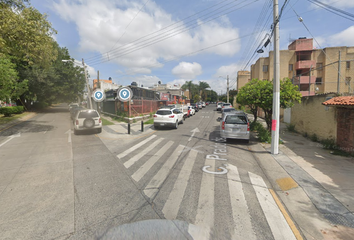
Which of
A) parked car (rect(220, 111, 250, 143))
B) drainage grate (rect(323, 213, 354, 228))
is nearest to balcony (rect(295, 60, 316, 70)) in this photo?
parked car (rect(220, 111, 250, 143))

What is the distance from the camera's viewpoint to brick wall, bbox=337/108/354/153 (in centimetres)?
770

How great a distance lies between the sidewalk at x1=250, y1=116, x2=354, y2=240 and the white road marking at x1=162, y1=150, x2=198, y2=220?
2278 mm

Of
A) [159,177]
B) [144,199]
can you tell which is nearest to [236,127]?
[159,177]

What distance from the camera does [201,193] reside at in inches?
170

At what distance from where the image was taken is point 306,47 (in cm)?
3297

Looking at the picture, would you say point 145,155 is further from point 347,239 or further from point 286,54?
point 286,54

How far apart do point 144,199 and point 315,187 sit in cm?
448

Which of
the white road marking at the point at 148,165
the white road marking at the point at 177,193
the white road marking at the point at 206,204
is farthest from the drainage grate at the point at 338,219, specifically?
the white road marking at the point at 148,165

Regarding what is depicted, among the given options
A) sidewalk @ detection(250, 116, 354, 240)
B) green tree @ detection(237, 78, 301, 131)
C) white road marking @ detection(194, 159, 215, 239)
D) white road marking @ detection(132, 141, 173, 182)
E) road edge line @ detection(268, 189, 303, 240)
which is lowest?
sidewalk @ detection(250, 116, 354, 240)

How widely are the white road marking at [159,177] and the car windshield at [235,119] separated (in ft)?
13.0

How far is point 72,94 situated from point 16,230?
123 ft

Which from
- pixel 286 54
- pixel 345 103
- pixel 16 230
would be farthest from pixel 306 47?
pixel 16 230

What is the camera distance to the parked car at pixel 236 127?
9570 mm

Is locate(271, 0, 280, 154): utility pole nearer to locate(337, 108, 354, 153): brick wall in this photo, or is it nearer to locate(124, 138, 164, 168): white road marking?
locate(337, 108, 354, 153): brick wall
